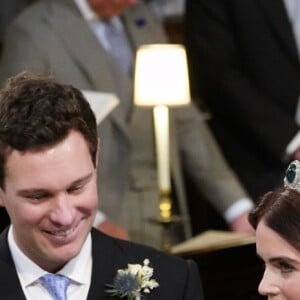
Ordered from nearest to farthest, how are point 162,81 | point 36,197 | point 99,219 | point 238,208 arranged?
1. point 36,197
2. point 162,81
3. point 99,219
4. point 238,208

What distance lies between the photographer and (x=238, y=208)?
486 centimetres

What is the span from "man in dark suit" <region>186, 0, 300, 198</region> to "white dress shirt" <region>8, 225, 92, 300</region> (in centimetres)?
208

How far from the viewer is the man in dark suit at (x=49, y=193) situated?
2785 millimetres

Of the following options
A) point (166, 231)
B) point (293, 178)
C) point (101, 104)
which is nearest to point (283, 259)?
point (293, 178)

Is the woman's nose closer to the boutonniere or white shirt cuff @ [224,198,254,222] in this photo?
the boutonniere

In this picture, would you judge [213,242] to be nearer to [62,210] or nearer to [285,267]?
[62,210]

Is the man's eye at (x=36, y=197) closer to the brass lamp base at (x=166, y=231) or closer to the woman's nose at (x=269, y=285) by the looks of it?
the woman's nose at (x=269, y=285)

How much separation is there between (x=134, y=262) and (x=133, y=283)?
4.7 inches

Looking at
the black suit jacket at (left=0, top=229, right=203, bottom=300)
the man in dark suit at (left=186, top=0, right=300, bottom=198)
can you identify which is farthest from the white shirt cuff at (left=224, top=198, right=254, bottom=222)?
the black suit jacket at (left=0, top=229, right=203, bottom=300)

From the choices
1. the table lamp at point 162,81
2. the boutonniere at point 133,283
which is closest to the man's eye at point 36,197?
the boutonniere at point 133,283

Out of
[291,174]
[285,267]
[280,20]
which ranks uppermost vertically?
[291,174]

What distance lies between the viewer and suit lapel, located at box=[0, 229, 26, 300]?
291cm

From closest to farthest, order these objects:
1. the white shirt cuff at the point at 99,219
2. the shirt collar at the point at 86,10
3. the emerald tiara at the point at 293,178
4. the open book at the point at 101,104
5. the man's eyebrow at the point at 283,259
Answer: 1. the man's eyebrow at the point at 283,259
2. the emerald tiara at the point at 293,178
3. the open book at the point at 101,104
4. the white shirt cuff at the point at 99,219
5. the shirt collar at the point at 86,10

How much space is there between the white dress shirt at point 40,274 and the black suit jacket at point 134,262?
2 centimetres
